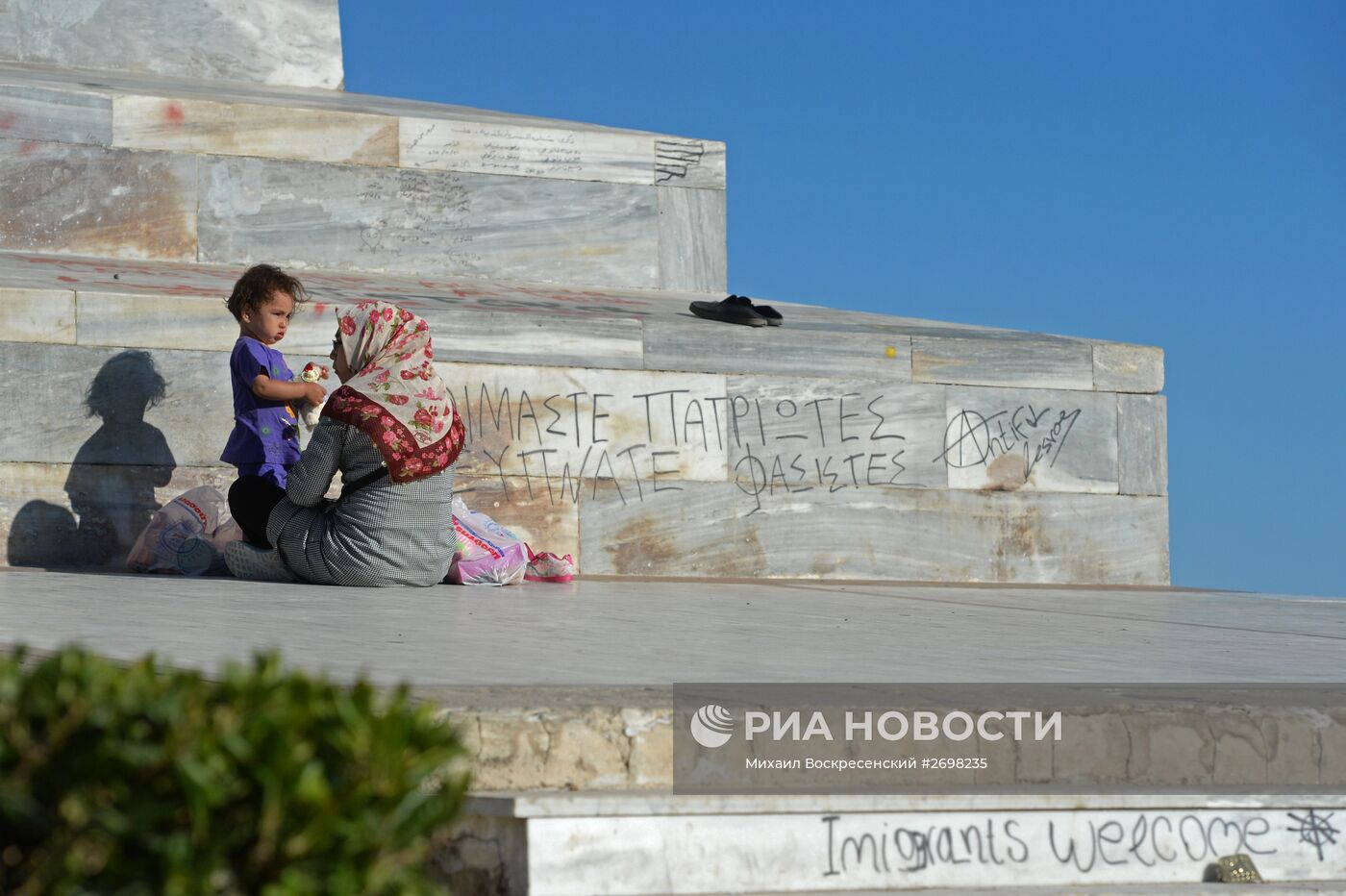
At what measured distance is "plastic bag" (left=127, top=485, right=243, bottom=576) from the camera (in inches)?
328

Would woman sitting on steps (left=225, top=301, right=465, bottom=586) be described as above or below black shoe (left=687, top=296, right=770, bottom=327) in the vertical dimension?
below

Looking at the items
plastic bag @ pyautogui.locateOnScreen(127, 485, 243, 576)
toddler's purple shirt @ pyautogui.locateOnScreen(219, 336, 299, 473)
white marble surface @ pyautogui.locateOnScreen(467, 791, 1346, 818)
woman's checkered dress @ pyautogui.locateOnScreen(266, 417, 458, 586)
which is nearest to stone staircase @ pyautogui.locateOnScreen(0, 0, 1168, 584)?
plastic bag @ pyautogui.locateOnScreen(127, 485, 243, 576)

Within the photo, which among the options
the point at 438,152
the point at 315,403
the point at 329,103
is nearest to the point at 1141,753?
the point at 315,403

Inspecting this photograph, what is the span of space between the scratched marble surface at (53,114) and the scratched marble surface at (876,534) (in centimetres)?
471

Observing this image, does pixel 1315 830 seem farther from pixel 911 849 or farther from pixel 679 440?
pixel 679 440

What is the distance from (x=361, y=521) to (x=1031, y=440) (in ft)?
17.1

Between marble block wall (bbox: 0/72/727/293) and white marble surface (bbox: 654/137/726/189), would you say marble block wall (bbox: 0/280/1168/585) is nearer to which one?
marble block wall (bbox: 0/72/727/293)

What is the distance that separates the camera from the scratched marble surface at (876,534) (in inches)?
390

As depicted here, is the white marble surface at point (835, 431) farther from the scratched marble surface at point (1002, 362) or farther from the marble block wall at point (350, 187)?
the marble block wall at point (350, 187)

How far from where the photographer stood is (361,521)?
738cm

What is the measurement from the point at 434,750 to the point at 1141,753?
6.93ft

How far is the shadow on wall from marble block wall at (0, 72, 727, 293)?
2.88 metres

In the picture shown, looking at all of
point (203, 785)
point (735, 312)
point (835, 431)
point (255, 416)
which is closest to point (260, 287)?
point (255, 416)

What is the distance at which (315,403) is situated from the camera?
830 cm
